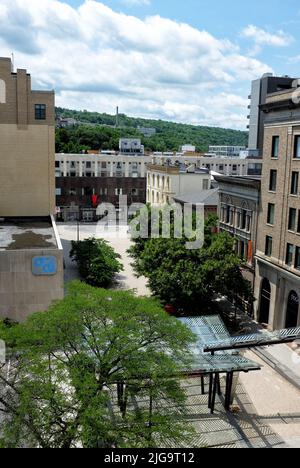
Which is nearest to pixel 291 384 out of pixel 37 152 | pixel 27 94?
pixel 37 152

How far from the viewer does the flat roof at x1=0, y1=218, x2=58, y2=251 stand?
33156 mm

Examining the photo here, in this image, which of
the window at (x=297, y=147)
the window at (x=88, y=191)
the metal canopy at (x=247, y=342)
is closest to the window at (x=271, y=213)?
the window at (x=297, y=147)

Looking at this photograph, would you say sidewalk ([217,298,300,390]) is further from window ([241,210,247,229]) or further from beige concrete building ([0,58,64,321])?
beige concrete building ([0,58,64,321])

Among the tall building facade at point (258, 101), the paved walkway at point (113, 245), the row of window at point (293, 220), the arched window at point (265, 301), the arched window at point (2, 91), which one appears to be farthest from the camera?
the tall building facade at point (258, 101)

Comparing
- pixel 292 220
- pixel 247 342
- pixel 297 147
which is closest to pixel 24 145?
pixel 297 147

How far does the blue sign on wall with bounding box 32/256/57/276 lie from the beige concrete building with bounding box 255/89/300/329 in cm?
1576

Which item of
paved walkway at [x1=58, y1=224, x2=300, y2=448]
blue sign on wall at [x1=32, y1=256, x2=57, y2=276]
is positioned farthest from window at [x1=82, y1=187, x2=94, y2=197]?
paved walkway at [x1=58, y1=224, x2=300, y2=448]

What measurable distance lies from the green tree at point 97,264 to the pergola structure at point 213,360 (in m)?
19.2

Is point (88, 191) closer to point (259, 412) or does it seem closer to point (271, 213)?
point (271, 213)

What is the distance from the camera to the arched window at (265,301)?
36969 mm

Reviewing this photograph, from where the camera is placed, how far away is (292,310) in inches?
1329

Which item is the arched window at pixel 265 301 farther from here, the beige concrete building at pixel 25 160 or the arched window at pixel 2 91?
the arched window at pixel 2 91

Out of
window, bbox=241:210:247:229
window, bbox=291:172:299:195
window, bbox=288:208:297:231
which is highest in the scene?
window, bbox=291:172:299:195
